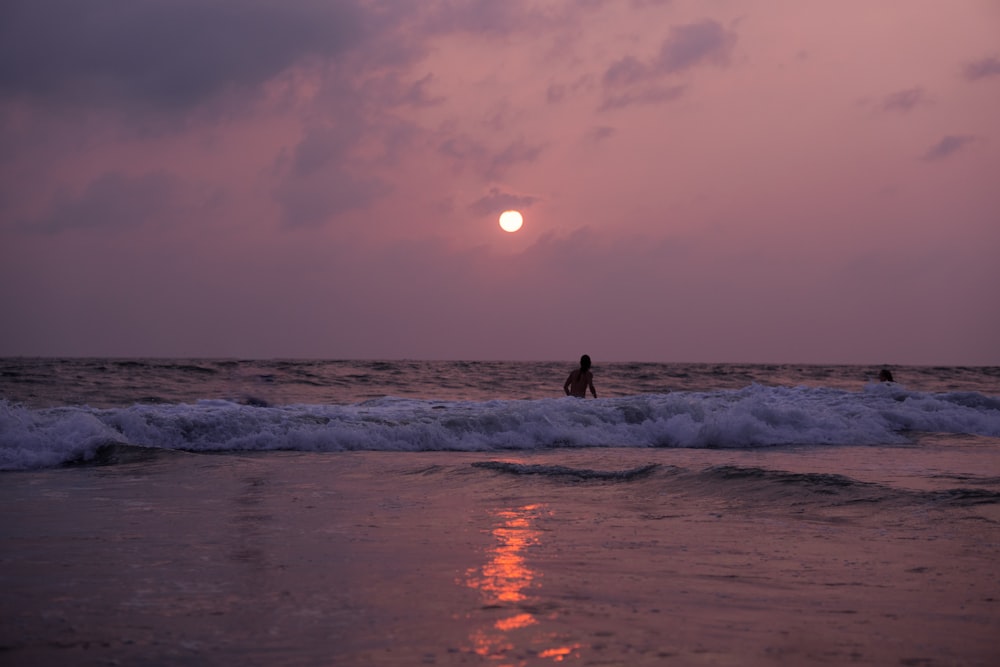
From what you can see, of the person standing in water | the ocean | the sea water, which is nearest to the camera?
the ocean

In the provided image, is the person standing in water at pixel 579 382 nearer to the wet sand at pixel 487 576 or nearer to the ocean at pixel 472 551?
the ocean at pixel 472 551

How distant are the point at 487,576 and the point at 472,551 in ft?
2.18

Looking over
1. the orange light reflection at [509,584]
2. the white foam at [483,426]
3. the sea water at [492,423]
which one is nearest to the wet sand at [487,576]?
the orange light reflection at [509,584]

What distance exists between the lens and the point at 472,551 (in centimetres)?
558

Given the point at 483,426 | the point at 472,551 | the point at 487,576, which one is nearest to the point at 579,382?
the point at 483,426

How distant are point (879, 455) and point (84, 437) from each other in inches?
434

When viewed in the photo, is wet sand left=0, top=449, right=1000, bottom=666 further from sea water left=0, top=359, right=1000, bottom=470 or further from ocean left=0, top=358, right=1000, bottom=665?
sea water left=0, top=359, right=1000, bottom=470

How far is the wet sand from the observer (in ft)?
12.2

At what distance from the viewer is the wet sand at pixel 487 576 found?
3721 mm

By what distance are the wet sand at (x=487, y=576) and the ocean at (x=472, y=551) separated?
0.02 m

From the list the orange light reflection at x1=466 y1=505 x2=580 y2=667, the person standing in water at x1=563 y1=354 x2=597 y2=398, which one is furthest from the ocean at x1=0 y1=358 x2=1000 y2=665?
the person standing in water at x1=563 y1=354 x2=597 y2=398

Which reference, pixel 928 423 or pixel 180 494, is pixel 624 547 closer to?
pixel 180 494

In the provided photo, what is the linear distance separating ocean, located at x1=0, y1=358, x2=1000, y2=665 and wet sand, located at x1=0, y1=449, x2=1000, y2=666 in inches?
0.8

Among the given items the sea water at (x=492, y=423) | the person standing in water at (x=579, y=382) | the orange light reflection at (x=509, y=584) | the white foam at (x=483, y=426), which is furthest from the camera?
the person standing in water at (x=579, y=382)
